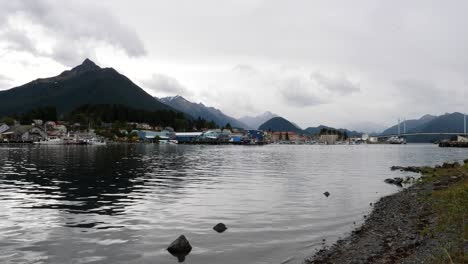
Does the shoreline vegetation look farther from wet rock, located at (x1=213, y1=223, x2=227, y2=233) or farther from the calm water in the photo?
wet rock, located at (x1=213, y1=223, x2=227, y2=233)

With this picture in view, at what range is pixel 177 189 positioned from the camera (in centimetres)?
4122

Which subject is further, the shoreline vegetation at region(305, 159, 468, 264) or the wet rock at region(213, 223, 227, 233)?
the wet rock at region(213, 223, 227, 233)

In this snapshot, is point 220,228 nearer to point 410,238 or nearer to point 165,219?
point 165,219

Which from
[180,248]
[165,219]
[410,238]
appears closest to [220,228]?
[165,219]

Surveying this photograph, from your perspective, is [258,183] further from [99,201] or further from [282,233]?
[282,233]

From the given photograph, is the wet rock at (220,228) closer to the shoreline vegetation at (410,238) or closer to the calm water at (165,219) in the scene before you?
the calm water at (165,219)

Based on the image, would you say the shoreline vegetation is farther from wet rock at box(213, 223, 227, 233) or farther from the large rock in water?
wet rock at box(213, 223, 227, 233)

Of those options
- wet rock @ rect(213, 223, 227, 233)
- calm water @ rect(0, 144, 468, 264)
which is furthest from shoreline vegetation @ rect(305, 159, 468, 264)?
wet rock @ rect(213, 223, 227, 233)

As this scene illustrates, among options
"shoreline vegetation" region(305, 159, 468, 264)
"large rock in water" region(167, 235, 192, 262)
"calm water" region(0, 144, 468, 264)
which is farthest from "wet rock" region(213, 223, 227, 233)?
"shoreline vegetation" region(305, 159, 468, 264)

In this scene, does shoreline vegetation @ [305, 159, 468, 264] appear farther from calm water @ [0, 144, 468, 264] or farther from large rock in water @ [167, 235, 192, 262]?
large rock in water @ [167, 235, 192, 262]

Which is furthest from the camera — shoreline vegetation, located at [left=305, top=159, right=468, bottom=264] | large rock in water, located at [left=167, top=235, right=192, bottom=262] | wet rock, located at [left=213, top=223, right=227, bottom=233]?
wet rock, located at [left=213, top=223, right=227, bottom=233]

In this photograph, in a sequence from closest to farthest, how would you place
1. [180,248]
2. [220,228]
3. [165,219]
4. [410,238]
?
[180,248] → [410,238] → [220,228] → [165,219]

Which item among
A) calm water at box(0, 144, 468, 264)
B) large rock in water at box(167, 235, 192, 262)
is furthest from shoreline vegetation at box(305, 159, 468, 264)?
large rock in water at box(167, 235, 192, 262)

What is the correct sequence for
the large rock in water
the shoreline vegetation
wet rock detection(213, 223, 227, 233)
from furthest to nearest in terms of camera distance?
wet rock detection(213, 223, 227, 233) → the large rock in water → the shoreline vegetation
